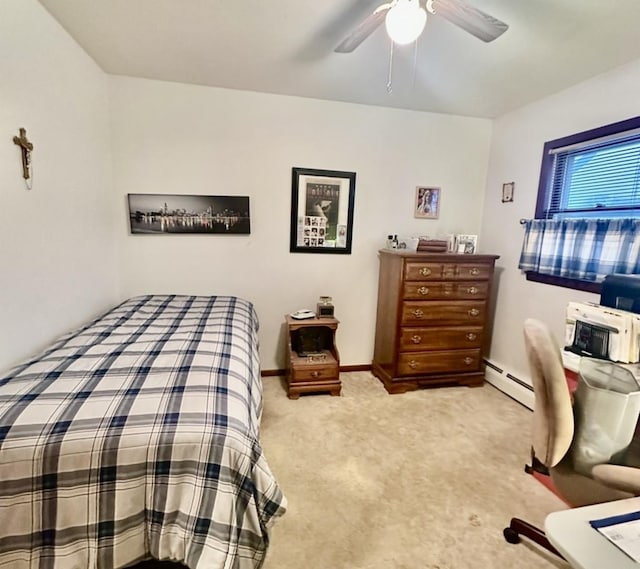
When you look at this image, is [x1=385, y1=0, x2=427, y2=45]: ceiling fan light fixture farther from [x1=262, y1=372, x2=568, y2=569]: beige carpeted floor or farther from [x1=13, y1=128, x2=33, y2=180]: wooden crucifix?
[x1=262, y1=372, x2=568, y2=569]: beige carpeted floor

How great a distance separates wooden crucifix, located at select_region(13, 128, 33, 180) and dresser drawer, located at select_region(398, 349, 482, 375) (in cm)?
270

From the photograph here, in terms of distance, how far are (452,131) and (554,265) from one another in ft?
5.14

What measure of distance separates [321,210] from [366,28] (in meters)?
1.60

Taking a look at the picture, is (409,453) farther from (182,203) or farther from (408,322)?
(182,203)

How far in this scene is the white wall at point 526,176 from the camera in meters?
2.23

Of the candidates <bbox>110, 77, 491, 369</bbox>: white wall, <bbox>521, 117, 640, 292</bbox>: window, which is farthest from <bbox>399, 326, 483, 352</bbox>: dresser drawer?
<bbox>521, 117, 640, 292</bbox>: window

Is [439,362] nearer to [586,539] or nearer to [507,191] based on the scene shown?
[507,191]

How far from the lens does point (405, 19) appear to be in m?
1.33

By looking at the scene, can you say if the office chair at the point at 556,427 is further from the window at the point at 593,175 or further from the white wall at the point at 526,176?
the window at the point at 593,175

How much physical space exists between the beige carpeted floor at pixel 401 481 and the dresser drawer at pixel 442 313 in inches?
24.9

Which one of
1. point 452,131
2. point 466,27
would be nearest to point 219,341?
point 466,27

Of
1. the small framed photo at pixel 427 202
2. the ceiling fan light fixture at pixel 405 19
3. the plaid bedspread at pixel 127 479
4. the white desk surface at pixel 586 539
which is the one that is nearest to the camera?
the white desk surface at pixel 586 539

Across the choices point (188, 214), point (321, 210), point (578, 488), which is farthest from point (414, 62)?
point (578, 488)

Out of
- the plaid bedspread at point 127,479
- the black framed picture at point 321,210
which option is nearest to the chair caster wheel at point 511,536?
the plaid bedspread at point 127,479
